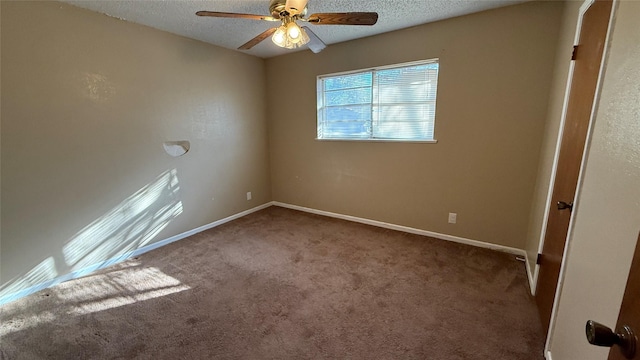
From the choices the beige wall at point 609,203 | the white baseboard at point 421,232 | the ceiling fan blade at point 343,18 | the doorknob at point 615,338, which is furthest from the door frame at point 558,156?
the ceiling fan blade at point 343,18

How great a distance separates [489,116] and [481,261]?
1.46 metres

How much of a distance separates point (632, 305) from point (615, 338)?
2.9 inches

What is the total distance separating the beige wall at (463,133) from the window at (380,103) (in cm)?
11

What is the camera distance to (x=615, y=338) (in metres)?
0.52

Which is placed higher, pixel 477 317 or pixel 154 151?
pixel 154 151

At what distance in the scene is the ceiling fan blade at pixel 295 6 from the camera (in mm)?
1698

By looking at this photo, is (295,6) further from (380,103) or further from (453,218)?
(453,218)

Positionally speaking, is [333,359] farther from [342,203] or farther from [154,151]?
[154,151]

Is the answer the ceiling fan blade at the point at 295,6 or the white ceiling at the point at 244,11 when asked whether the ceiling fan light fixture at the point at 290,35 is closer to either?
the ceiling fan blade at the point at 295,6

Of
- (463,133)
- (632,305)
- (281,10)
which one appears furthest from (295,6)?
(463,133)

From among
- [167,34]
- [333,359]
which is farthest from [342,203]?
[167,34]

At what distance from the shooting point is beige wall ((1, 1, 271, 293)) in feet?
6.81

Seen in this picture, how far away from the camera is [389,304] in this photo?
Result: 6.52 ft

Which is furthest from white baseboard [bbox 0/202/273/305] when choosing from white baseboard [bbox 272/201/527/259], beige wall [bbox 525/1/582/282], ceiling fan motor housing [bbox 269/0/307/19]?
beige wall [bbox 525/1/582/282]
